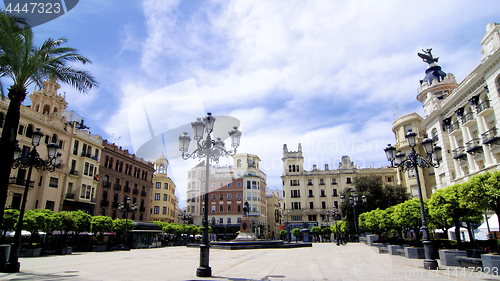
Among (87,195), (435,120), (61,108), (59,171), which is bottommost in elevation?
(87,195)

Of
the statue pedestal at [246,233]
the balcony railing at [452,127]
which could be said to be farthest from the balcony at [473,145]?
the statue pedestal at [246,233]

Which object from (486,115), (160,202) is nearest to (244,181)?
(160,202)

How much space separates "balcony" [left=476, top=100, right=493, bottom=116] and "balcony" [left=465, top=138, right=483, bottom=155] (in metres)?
2.70

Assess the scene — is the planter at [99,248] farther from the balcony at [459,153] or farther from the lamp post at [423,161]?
the balcony at [459,153]

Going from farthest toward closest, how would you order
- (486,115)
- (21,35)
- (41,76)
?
(486,115)
(41,76)
(21,35)

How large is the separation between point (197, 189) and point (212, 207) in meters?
5.96

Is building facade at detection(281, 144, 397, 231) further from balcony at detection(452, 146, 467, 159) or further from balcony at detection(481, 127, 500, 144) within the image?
balcony at detection(481, 127, 500, 144)

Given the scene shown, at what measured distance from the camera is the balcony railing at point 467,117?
27.3 meters

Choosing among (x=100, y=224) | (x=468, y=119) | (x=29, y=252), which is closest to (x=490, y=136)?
(x=468, y=119)

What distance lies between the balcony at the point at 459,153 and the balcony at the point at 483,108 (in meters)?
4.86

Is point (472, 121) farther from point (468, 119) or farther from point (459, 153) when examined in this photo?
point (459, 153)

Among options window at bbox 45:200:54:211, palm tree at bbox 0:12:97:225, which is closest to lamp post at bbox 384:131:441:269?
palm tree at bbox 0:12:97:225

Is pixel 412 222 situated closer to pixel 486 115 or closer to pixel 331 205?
pixel 486 115

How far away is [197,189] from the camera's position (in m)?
72.2
